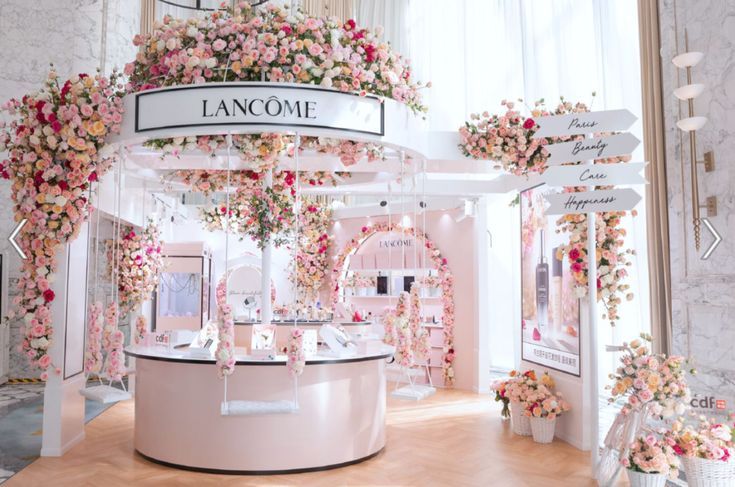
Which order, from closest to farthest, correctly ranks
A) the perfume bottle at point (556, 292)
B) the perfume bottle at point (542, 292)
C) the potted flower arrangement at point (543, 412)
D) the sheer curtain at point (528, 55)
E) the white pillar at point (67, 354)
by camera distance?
the white pillar at point (67, 354), the potted flower arrangement at point (543, 412), the perfume bottle at point (556, 292), the perfume bottle at point (542, 292), the sheer curtain at point (528, 55)

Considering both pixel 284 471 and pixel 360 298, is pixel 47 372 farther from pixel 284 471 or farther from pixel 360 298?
pixel 360 298

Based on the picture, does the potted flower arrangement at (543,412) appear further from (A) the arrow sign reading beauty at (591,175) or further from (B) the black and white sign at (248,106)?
(B) the black and white sign at (248,106)

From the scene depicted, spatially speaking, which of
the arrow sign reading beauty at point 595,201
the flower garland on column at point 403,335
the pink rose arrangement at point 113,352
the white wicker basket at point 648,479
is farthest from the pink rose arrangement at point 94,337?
the white wicker basket at point 648,479

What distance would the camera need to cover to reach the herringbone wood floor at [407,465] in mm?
4941

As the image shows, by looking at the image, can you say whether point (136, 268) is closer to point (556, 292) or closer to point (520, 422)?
point (520, 422)

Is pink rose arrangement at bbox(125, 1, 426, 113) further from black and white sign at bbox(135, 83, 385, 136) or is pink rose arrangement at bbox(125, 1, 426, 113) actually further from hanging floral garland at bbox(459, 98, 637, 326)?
hanging floral garland at bbox(459, 98, 637, 326)

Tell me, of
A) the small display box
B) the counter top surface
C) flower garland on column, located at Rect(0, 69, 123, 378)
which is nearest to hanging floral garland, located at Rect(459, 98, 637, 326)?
the counter top surface

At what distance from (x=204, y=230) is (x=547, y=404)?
923cm

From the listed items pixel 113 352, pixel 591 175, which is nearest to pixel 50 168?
pixel 113 352

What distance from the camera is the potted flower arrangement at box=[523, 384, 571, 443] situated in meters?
6.17

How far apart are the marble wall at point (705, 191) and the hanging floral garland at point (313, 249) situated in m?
6.89

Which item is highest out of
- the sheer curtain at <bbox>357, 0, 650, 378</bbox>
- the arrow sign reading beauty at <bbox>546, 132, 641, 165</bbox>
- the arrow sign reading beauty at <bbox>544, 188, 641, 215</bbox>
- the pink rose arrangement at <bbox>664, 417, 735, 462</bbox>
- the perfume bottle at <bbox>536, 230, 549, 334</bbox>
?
the sheer curtain at <bbox>357, 0, 650, 378</bbox>

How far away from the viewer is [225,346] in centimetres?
449

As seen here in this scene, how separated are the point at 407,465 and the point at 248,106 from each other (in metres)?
3.39
